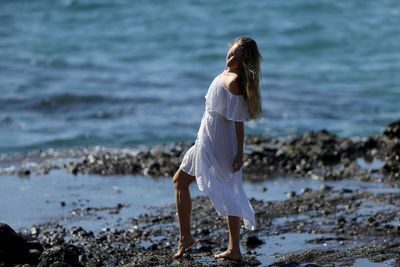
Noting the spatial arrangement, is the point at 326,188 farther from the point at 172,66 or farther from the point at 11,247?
the point at 172,66

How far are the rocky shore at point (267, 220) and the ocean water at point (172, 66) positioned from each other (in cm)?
280

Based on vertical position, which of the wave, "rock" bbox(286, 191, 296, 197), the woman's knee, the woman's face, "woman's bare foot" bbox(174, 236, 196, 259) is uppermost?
the woman's face

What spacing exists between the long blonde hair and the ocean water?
26.6ft

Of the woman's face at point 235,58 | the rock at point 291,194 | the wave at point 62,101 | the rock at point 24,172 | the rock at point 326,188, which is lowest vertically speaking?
the rock at point 291,194

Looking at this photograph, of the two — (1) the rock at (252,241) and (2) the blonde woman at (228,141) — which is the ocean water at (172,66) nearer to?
(1) the rock at (252,241)

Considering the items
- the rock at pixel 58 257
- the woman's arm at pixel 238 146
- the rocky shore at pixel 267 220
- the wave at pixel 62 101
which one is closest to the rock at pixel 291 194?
the rocky shore at pixel 267 220

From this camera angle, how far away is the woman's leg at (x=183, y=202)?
6617 millimetres

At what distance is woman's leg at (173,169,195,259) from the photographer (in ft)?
21.7

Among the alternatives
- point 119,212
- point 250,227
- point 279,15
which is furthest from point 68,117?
point 279,15

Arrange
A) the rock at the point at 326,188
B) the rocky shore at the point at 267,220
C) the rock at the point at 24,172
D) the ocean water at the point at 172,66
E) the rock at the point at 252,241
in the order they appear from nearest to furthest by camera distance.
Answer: the rocky shore at the point at 267,220, the rock at the point at 252,241, the rock at the point at 326,188, the rock at the point at 24,172, the ocean water at the point at 172,66

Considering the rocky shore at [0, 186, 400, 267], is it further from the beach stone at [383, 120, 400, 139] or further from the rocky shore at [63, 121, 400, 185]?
the beach stone at [383, 120, 400, 139]

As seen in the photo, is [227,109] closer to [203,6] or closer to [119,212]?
[119,212]

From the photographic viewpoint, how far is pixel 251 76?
6195 mm

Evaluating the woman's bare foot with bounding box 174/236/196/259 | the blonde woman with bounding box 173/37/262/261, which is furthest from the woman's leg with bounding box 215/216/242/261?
the woman's bare foot with bounding box 174/236/196/259
